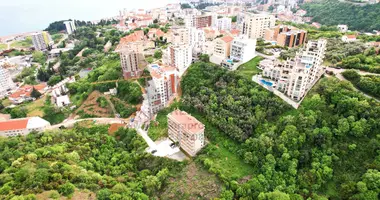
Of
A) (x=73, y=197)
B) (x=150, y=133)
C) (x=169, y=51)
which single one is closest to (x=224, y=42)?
(x=169, y=51)

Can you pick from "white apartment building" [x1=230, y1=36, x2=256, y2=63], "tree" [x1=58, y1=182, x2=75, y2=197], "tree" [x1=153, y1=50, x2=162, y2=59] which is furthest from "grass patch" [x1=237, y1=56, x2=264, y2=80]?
"tree" [x1=58, y1=182, x2=75, y2=197]

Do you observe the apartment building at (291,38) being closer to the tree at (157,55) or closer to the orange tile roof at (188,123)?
the tree at (157,55)

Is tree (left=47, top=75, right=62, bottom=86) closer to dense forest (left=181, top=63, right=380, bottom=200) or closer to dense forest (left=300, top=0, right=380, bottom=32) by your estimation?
dense forest (left=181, top=63, right=380, bottom=200)

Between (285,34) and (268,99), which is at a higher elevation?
(285,34)

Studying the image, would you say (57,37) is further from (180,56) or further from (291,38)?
(291,38)

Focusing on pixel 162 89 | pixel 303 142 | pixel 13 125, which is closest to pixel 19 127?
pixel 13 125

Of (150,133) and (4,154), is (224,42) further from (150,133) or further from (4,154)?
(4,154)
